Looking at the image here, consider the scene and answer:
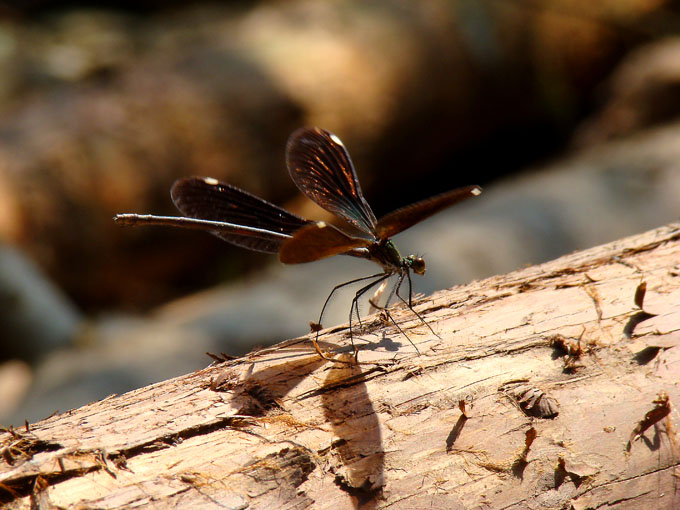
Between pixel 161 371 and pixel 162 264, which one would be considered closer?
pixel 161 371

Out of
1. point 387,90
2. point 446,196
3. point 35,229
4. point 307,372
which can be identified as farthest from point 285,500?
point 387,90

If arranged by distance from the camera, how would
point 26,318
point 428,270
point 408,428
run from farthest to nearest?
point 428,270, point 26,318, point 408,428

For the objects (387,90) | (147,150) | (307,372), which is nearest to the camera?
(307,372)

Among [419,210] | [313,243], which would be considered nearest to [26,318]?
[313,243]

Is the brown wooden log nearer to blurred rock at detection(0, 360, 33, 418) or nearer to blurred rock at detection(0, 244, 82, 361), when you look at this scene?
blurred rock at detection(0, 360, 33, 418)

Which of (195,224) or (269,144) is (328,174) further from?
(269,144)

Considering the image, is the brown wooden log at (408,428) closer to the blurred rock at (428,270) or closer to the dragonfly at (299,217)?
the dragonfly at (299,217)

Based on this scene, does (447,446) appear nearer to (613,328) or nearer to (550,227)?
(613,328)
